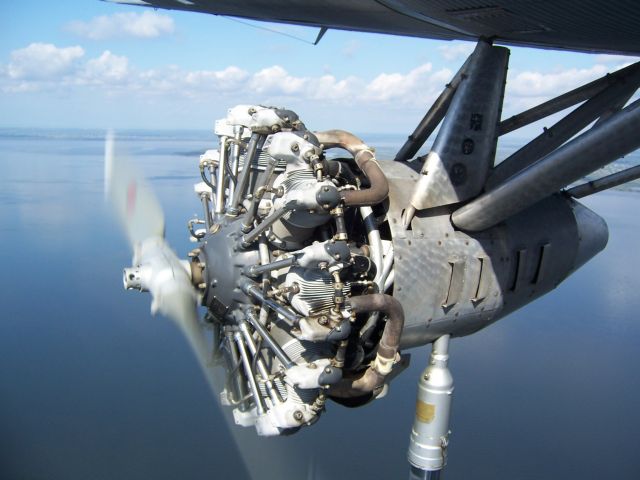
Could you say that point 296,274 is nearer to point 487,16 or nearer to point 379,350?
point 379,350

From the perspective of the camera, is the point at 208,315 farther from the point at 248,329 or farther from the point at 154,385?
the point at 154,385

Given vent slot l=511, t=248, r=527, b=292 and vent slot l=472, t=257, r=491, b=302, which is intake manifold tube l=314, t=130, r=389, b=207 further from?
vent slot l=511, t=248, r=527, b=292

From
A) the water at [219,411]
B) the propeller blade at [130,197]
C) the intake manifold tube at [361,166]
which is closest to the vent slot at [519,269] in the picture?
the intake manifold tube at [361,166]

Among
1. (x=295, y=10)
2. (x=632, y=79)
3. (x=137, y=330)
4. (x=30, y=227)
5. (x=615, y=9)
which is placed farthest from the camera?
(x=30, y=227)

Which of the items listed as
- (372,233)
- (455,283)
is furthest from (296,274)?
(455,283)

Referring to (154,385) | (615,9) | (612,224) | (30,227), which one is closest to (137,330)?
(154,385)
